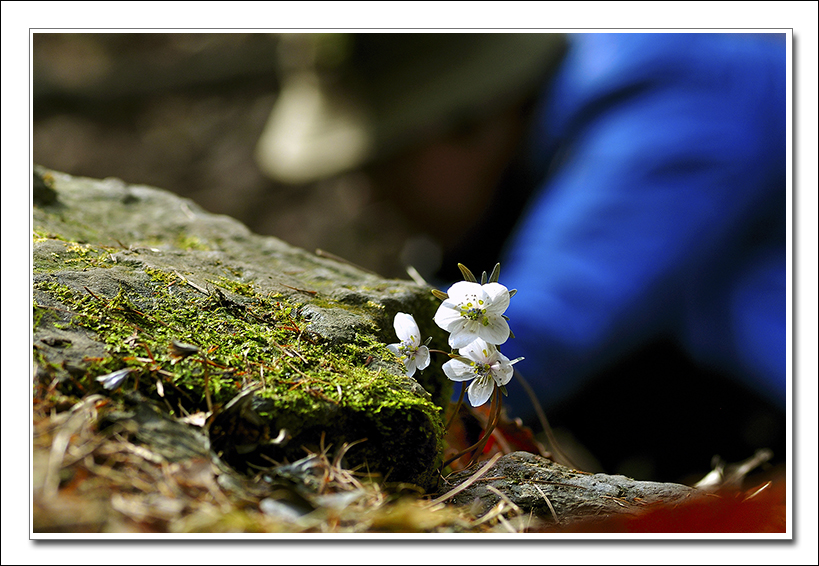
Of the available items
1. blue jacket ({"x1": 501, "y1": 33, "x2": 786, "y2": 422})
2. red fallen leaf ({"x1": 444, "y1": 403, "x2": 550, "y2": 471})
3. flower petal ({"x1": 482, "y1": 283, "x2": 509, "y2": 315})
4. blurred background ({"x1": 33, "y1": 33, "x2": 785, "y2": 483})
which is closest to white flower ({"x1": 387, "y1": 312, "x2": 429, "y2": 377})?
flower petal ({"x1": 482, "y1": 283, "x2": 509, "y2": 315})

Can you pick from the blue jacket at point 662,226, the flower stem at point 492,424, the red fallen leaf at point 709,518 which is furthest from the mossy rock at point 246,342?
the blue jacket at point 662,226

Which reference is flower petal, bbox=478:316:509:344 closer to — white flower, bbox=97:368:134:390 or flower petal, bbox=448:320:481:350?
flower petal, bbox=448:320:481:350

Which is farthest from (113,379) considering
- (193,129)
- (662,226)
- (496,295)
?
(193,129)

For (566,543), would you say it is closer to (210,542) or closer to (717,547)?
(717,547)

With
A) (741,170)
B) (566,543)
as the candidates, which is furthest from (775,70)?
(566,543)

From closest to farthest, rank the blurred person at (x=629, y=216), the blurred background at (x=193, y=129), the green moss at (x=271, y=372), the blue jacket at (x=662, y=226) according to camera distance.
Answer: the green moss at (x=271, y=372), the blurred person at (x=629, y=216), the blue jacket at (x=662, y=226), the blurred background at (x=193, y=129)

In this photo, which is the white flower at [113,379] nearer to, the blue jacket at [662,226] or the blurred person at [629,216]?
the blurred person at [629,216]
